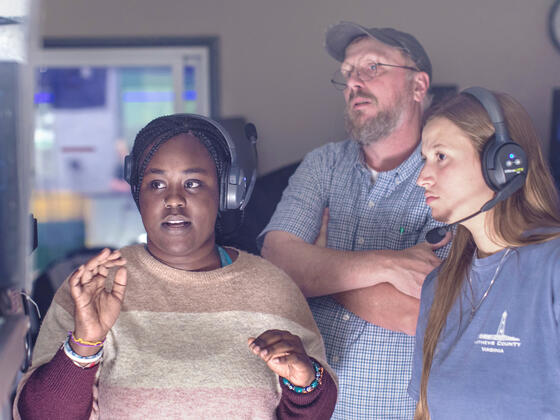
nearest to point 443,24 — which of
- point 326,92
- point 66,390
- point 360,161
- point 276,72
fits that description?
point 326,92

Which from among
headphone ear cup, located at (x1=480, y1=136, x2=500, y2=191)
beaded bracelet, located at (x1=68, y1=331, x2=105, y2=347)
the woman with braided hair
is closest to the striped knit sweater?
the woman with braided hair

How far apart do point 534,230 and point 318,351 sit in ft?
1.56

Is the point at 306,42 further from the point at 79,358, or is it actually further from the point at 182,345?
the point at 79,358

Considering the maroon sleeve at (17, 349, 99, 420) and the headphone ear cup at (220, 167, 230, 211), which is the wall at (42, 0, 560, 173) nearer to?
the headphone ear cup at (220, 167, 230, 211)

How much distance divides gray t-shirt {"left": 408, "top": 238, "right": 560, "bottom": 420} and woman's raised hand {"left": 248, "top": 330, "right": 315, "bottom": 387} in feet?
0.84

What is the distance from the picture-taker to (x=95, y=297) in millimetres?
932

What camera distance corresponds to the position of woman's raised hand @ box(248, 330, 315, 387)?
981mm

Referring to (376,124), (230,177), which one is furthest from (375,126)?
(230,177)

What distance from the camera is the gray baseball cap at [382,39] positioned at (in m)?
1.53

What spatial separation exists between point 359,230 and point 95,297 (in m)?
0.75

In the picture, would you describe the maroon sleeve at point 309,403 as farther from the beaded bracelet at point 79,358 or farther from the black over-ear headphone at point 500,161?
the black over-ear headphone at point 500,161

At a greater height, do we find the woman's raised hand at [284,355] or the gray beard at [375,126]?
the gray beard at [375,126]

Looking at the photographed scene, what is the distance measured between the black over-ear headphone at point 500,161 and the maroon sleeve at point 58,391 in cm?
74

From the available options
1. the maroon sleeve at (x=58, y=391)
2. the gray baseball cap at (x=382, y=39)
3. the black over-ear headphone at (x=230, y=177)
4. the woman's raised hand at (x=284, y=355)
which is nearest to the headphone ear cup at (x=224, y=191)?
the black over-ear headphone at (x=230, y=177)
